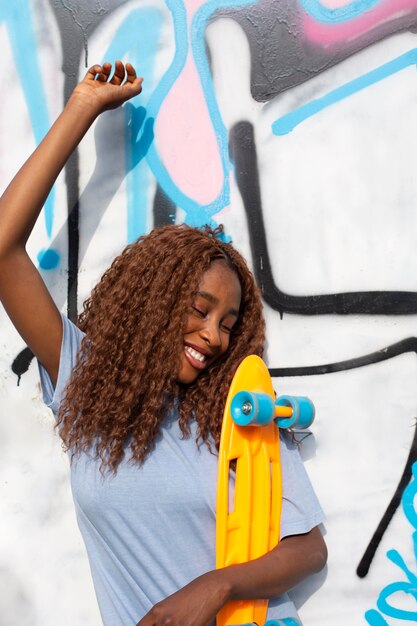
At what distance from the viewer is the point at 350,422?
2064 mm

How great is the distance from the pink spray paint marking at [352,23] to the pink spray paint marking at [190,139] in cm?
34

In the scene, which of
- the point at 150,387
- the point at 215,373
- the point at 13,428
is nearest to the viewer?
the point at 150,387

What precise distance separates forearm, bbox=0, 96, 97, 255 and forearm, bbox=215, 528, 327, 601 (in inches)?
35.4

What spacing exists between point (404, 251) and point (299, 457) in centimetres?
62

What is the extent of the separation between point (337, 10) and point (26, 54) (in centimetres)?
93

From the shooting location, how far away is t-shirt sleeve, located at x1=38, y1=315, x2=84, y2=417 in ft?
6.04

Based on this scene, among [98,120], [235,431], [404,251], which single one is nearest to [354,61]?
[404,251]

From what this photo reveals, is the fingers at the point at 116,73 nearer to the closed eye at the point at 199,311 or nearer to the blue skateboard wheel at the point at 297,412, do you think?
the closed eye at the point at 199,311

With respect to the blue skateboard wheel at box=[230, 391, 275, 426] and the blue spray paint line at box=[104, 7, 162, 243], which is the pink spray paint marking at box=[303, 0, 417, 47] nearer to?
the blue spray paint line at box=[104, 7, 162, 243]

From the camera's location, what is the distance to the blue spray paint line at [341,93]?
208 centimetres

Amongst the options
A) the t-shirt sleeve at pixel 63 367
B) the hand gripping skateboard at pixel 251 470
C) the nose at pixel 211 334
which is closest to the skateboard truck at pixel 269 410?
the hand gripping skateboard at pixel 251 470

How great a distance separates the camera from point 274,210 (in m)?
2.15

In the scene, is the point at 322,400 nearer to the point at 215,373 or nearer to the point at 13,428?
the point at 215,373

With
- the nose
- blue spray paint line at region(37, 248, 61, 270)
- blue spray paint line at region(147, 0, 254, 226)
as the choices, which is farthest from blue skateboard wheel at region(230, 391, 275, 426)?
blue spray paint line at region(37, 248, 61, 270)
